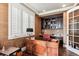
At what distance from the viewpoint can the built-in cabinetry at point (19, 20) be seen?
5.69 feet

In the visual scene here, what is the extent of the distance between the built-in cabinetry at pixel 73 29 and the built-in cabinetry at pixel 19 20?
2.29ft

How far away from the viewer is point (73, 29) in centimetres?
189

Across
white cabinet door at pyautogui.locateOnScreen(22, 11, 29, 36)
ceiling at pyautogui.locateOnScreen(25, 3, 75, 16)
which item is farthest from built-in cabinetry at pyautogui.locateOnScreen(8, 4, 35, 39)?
ceiling at pyautogui.locateOnScreen(25, 3, 75, 16)

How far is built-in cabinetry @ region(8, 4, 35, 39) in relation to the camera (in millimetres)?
1734

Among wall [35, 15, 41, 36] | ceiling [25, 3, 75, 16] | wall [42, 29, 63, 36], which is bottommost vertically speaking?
wall [42, 29, 63, 36]

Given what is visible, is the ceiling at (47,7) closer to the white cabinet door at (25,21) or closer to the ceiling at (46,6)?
the ceiling at (46,6)

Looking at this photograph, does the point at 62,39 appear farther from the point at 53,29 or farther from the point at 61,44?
the point at 53,29

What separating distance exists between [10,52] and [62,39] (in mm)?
953

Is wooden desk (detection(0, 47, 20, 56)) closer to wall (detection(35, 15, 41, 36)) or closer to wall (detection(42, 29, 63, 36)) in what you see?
wall (detection(35, 15, 41, 36))

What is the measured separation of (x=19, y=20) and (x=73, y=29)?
102cm

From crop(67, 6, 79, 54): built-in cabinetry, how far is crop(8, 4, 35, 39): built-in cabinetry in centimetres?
70

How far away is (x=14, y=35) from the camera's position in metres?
1.77

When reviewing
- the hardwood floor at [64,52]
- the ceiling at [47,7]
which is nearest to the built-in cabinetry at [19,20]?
the ceiling at [47,7]

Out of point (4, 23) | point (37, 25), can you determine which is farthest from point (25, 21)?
point (4, 23)
